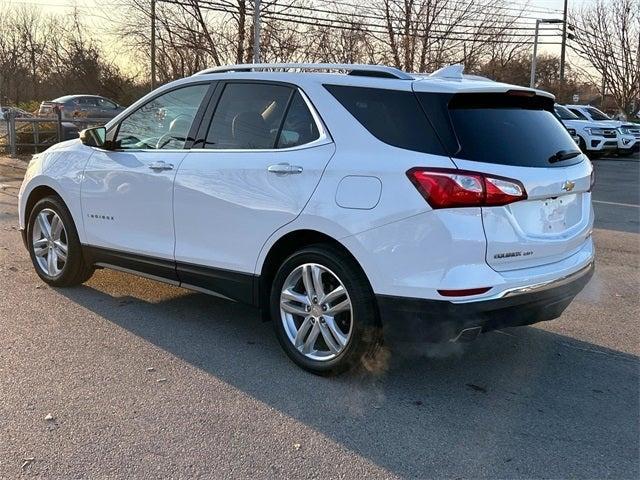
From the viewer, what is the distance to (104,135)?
5.11 metres

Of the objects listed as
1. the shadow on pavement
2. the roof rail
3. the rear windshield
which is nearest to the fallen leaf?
the shadow on pavement

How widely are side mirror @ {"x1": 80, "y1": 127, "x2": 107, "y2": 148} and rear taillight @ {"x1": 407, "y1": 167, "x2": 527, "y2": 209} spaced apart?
9.20ft

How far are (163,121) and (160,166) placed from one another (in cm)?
44

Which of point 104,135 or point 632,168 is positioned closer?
point 104,135

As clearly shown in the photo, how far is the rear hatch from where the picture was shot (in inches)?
133

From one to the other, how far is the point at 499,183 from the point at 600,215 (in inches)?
306

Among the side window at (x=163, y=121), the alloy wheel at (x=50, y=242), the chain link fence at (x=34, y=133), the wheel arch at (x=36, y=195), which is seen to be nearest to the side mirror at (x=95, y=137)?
the side window at (x=163, y=121)

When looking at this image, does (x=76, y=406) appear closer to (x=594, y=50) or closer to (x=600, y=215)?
(x=600, y=215)

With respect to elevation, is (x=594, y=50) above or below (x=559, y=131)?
above

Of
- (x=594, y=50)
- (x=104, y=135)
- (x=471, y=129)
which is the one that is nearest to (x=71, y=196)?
(x=104, y=135)

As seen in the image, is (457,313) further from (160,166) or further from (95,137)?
(95,137)

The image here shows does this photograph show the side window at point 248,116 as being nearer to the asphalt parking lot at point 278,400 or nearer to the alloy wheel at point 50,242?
the asphalt parking lot at point 278,400

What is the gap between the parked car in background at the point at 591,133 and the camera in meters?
22.0

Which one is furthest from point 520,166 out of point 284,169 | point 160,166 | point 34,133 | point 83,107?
point 83,107
